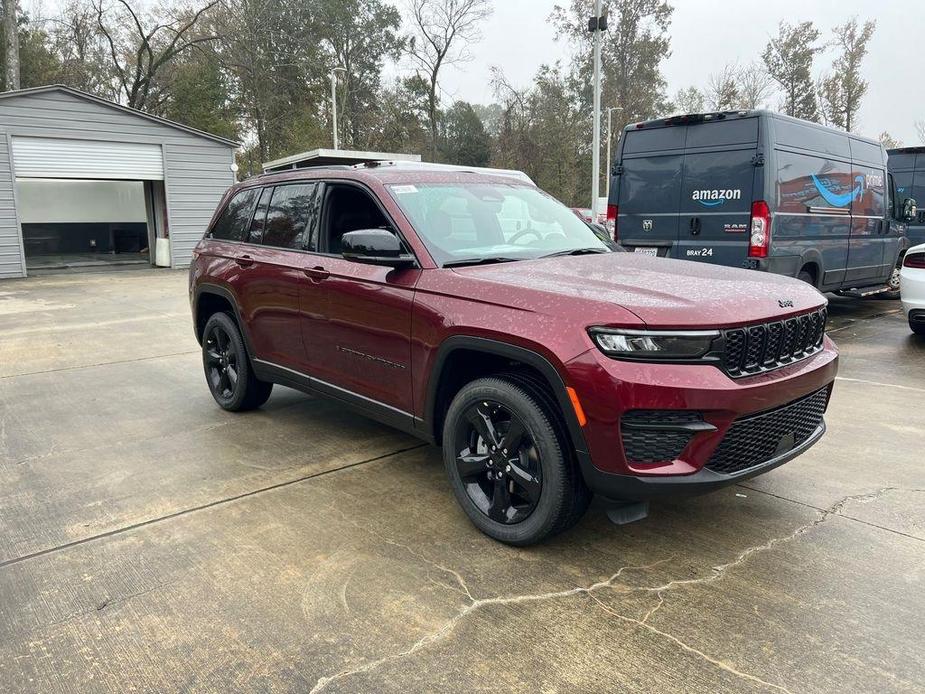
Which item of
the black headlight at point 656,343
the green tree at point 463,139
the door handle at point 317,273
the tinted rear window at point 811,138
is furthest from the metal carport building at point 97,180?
the green tree at point 463,139

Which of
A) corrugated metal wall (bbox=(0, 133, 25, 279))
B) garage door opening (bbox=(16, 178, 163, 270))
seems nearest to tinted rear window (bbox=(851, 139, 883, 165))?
corrugated metal wall (bbox=(0, 133, 25, 279))

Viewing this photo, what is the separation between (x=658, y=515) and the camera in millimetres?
3566

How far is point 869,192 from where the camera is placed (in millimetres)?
9430

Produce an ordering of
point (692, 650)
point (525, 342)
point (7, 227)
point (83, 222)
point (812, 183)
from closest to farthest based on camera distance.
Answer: point (692, 650) < point (525, 342) < point (812, 183) < point (7, 227) < point (83, 222)

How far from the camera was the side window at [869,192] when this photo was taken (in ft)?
29.8

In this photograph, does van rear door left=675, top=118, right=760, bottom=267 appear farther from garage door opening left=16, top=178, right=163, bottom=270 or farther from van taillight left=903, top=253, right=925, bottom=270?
garage door opening left=16, top=178, right=163, bottom=270

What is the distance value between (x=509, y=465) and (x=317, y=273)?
181 centimetres

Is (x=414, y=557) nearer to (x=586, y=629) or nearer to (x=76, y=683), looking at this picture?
(x=586, y=629)

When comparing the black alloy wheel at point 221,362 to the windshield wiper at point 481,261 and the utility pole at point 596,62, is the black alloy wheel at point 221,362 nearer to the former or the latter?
the windshield wiper at point 481,261

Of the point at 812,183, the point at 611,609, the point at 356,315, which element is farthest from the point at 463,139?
the point at 611,609

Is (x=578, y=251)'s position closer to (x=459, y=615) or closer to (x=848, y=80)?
(x=459, y=615)

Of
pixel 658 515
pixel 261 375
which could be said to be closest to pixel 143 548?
pixel 261 375

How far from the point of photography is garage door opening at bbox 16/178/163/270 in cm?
2305

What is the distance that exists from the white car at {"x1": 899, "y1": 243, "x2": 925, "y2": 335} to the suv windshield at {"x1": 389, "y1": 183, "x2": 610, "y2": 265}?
5130mm
